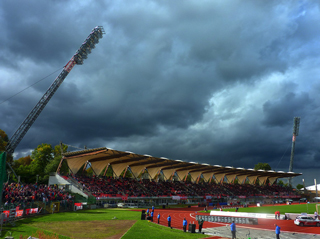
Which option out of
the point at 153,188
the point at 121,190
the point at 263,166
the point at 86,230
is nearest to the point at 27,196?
the point at 86,230

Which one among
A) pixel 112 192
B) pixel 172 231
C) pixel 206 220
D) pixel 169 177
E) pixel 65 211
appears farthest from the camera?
pixel 169 177

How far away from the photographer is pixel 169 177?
88750 millimetres

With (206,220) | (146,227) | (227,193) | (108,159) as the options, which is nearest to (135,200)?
(108,159)

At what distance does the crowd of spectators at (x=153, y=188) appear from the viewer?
55.8m

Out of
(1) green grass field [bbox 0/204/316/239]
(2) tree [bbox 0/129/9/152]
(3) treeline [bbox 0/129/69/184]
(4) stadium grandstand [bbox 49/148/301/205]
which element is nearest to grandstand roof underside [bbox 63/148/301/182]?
(4) stadium grandstand [bbox 49/148/301/205]

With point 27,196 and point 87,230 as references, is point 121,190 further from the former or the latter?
point 87,230

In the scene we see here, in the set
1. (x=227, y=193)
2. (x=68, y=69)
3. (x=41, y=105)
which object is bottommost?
(x=227, y=193)

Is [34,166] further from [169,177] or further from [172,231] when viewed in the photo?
[172,231]

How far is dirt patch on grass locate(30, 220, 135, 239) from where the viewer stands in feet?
72.8

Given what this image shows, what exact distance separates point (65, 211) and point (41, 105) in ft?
121

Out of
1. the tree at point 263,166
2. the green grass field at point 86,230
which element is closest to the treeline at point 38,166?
the green grass field at point 86,230

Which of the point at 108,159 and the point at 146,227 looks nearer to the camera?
the point at 146,227

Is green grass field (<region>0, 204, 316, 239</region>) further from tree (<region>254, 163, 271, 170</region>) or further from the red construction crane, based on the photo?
tree (<region>254, 163, 271, 170</region>)

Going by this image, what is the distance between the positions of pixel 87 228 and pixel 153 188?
149ft
